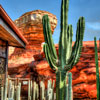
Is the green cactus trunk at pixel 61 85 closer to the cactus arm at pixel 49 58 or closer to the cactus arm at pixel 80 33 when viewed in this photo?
the cactus arm at pixel 49 58

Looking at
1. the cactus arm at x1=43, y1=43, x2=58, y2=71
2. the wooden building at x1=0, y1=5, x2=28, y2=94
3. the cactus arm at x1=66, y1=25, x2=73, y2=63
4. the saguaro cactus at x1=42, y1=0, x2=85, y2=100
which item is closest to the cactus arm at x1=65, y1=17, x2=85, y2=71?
the saguaro cactus at x1=42, y1=0, x2=85, y2=100

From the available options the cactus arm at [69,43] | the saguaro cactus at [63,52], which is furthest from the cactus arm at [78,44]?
the cactus arm at [69,43]

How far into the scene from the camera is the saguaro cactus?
4.30 meters

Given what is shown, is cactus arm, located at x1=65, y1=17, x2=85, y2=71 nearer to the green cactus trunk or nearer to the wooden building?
the green cactus trunk

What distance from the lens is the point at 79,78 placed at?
902 centimetres

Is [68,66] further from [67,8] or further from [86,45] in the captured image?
[86,45]

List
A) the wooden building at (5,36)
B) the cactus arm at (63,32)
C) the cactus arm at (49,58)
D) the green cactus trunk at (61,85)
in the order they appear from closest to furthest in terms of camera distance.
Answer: the wooden building at (5,36) < the cactus arm at (49,58) < the green cactus trunk at (61,85) < the cactus arm at (63,32)

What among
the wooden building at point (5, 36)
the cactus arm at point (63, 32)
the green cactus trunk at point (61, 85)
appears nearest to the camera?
the wooden building at point (5, 36)

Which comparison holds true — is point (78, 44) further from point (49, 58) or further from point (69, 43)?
point (49, 58)

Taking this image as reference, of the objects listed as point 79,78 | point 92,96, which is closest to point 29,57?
point 79,78

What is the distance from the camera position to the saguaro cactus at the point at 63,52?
4297 millimetres

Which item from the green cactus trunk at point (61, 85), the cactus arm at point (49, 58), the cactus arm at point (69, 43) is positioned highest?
the cactus arm at point (69, 43)

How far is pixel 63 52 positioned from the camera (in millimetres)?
4562

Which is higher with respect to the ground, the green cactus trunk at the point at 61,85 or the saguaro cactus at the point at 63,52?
the saguaro cactus at the point at 63,52
